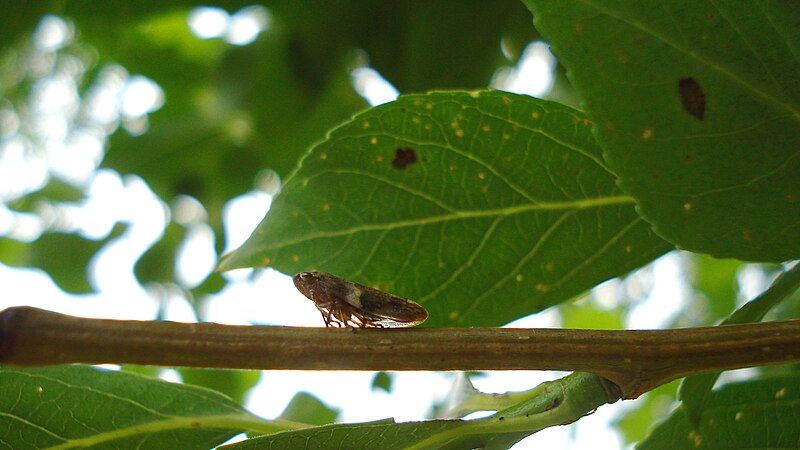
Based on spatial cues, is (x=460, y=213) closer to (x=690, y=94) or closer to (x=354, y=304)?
(x=354, y=304)

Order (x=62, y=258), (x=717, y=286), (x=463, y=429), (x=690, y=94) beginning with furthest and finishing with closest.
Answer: (x=717, y=286)
(x=62, y=258)
(x=463, y=429)
(x=690, y=94)

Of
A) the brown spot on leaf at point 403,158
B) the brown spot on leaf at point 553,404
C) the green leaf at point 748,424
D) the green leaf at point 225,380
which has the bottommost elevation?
the brown spot on leaf at point 553,404

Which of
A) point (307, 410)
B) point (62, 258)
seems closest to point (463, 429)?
point (307, 410)

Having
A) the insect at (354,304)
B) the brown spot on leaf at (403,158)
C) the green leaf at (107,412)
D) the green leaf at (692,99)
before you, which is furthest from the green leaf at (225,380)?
the green leaf at (692,99)

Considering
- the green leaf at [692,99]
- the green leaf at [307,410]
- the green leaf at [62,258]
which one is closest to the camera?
the green leaf at [692,99]

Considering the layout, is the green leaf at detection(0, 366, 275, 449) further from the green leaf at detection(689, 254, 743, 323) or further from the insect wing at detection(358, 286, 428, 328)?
the green leaf at detection(689, 254, 743, 323)

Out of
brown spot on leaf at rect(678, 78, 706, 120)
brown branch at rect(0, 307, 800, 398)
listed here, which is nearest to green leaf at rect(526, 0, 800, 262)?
brown spot on leaf at rect(678, 78, 706, 120)

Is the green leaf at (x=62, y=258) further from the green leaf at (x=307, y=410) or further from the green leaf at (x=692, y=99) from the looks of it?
the green leaf at (x=692, y=99)
